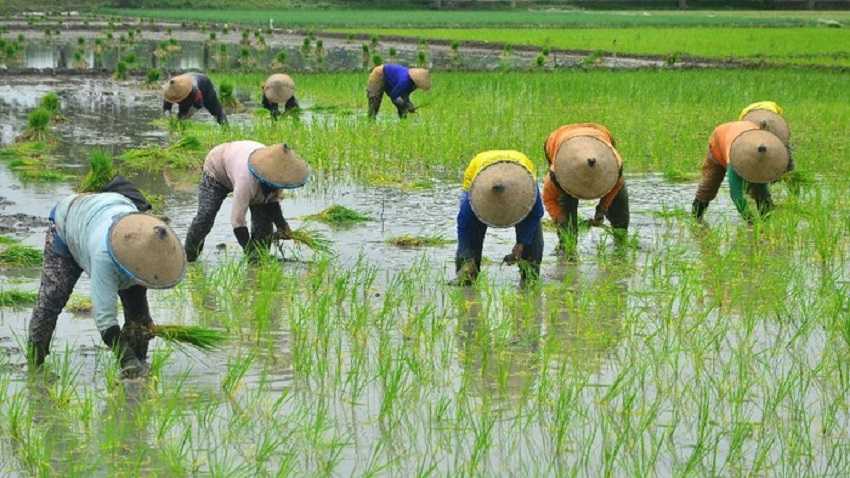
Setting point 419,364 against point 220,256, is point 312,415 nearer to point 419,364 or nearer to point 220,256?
point 419,364

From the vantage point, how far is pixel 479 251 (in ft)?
21.4

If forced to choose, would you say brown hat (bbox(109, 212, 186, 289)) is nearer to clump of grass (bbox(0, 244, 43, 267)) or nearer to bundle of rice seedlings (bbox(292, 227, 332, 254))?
bundle of rice seedlings (bbox(292, 227, 332, 254))

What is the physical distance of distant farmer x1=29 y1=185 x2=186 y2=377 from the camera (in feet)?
15.3

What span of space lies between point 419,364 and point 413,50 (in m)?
22.3

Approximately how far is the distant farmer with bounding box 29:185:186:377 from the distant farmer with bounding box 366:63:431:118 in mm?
7614

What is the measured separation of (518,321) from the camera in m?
6.01

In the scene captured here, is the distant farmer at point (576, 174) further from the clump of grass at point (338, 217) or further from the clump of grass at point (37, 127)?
the clump of grass at point (37, 127)

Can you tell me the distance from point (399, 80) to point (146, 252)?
8452mm

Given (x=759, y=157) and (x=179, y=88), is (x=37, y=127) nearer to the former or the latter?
(x=179, y=88)

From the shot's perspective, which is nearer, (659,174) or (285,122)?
(659,174)

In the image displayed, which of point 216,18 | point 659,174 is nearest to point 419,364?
point 659,174

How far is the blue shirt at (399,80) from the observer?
12.9 metres

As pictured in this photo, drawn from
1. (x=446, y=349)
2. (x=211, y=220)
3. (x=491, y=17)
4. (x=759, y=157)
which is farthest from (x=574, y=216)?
(x=491, y=17)

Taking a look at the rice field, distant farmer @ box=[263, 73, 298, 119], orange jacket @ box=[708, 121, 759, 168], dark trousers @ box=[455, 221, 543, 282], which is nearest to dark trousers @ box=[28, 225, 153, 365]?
the rice field
